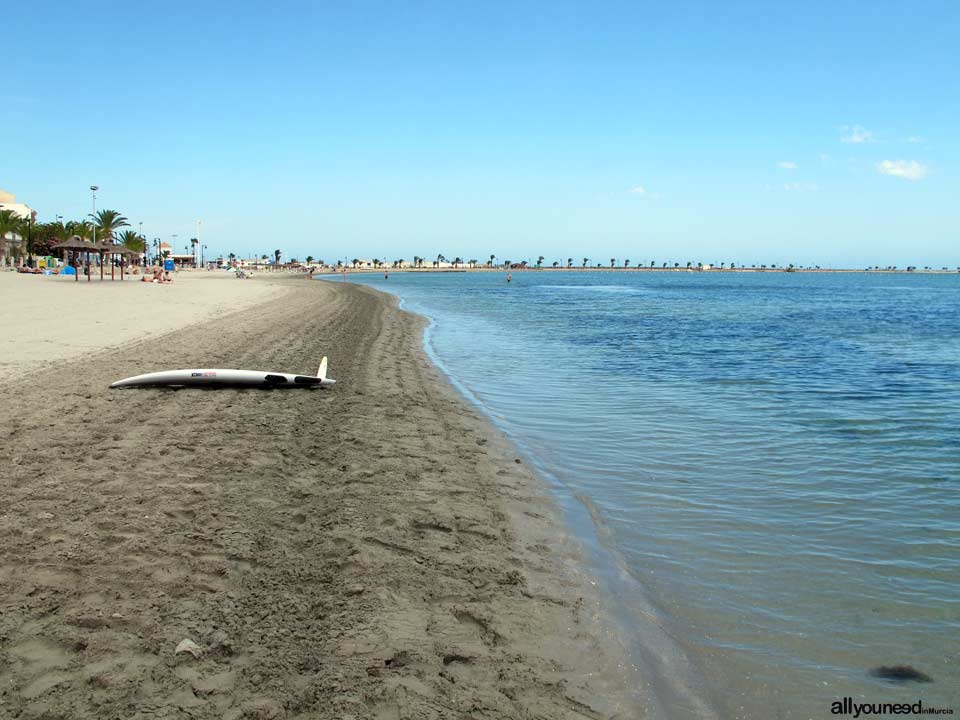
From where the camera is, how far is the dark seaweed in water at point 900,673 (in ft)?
13.7

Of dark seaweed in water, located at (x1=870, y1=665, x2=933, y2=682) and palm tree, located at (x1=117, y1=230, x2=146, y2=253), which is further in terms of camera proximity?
palm tree, located at (x1=117, y1=230, x2=146, y2=253)

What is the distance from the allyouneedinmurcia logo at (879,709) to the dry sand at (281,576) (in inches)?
44.6

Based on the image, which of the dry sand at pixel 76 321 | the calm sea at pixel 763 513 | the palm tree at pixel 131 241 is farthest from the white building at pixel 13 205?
the calm sea at pixel 763 513

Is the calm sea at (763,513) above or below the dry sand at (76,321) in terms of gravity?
below

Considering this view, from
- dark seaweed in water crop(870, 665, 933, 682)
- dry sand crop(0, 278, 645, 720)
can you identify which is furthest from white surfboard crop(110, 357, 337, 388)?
dark seaweed in water crop(870, 665, 933, 682)

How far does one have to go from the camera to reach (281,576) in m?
4.81


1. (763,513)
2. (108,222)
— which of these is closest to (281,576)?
(763,513)

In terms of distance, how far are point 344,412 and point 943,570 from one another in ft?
24.2

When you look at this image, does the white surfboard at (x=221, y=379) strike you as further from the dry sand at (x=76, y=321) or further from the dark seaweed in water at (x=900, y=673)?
the dark seaweed in water at (x=900, y=673)

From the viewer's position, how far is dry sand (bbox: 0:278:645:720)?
3.59m

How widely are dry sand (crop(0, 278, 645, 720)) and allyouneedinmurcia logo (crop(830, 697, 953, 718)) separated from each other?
1132 mm

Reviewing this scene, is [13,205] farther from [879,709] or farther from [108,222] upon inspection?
[879,709]

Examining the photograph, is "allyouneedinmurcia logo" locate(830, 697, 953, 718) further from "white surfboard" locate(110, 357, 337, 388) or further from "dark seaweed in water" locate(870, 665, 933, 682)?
"white surfboard" locate(110, 357, 337, 388)

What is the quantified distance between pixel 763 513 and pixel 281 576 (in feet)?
15.3
